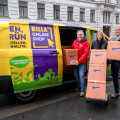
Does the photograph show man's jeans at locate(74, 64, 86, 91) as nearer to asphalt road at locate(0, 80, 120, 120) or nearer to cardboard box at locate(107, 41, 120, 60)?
asphalt road at locate(0, 80, 120, 120)

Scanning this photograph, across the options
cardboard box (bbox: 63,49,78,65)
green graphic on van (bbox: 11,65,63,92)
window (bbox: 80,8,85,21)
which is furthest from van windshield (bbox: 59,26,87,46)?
window (bbox: 80,8,85,21)

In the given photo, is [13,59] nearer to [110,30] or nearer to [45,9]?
[45,9]

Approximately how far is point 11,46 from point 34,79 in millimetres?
897

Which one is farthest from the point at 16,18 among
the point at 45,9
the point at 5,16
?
the point at 45,9

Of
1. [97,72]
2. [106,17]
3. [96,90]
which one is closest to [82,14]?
[106,17]

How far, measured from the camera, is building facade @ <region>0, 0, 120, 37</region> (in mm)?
16192

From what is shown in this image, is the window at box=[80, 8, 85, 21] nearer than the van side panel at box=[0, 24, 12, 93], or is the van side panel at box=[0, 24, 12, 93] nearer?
the van side panel at box=[0, 24, 12, 93]

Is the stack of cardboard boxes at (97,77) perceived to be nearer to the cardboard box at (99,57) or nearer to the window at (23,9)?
the cardboard box at (99,57)

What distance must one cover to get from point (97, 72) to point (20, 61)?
1.77 meters

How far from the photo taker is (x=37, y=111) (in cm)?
324

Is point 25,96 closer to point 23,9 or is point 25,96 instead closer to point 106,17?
point 23,9

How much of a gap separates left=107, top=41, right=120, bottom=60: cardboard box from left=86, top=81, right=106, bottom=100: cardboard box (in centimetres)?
71

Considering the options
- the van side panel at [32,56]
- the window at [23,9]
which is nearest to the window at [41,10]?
the window at [23,9]

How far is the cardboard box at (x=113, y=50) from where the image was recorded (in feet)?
11.6
